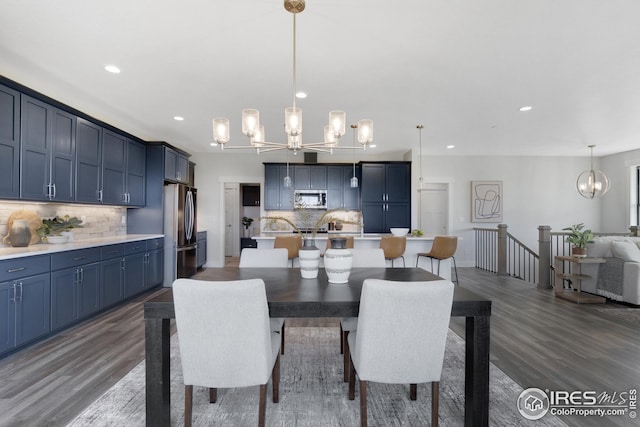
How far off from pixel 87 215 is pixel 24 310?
1.95 m

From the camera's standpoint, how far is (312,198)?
6.82 metres

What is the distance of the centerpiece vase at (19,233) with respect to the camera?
3045mm

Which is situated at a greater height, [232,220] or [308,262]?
[232,220]

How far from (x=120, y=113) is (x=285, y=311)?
4.22 meters

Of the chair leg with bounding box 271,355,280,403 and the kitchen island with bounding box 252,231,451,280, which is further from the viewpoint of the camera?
the kitchen island with bounding box 252,231,451,280

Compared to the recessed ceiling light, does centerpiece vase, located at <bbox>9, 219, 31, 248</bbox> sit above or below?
below

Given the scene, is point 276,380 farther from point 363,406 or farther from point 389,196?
point 389,196

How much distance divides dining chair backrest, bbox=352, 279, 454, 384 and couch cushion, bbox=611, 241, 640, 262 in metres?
4.26

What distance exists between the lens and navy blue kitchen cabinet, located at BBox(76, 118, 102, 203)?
145 inches

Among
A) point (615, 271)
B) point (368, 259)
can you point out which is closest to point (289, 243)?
point (368, 259)

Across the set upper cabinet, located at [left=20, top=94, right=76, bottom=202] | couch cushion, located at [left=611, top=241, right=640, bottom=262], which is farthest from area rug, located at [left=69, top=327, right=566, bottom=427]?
couch cushion, located at [left=611, top=241, right=640, bottom=262]

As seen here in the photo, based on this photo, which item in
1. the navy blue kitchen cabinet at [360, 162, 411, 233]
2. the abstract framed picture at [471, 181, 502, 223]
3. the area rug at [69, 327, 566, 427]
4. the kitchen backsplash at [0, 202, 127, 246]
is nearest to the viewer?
the area rug at [69, 327, 566, 427]

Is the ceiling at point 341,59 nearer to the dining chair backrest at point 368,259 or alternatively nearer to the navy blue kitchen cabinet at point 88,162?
the navy blue kitchen cabinet at point 88,162

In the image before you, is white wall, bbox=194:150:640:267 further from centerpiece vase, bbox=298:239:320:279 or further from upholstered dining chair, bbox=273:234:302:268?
centerpiece vase, bbox=298:239:320:279
